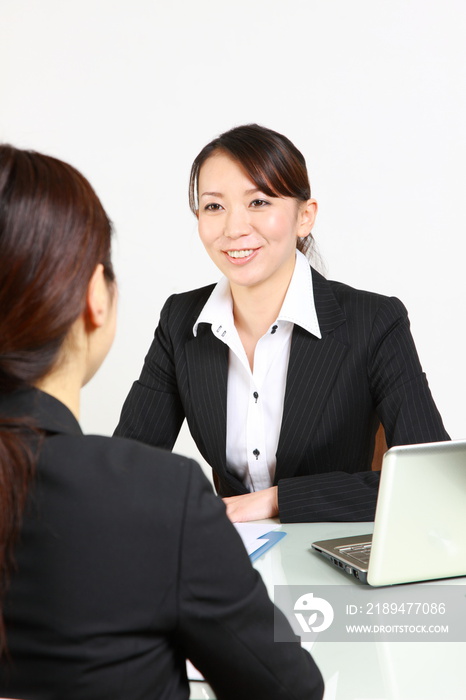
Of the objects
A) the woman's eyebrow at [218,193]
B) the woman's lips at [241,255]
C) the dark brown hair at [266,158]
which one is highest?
the dark brown hair at [266,158]

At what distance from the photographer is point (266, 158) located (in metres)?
2.05

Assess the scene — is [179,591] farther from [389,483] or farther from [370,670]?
[389,483]

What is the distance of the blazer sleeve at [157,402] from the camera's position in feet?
7.22

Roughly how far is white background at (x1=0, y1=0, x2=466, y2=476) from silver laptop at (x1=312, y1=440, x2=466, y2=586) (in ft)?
8.06

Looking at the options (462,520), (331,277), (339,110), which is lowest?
(462,520)

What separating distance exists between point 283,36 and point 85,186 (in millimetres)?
3069

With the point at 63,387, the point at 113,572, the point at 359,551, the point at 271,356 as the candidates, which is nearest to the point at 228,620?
the point at 113,572

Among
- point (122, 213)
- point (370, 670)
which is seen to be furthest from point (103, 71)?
point (370, 670)

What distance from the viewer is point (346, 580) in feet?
4.56

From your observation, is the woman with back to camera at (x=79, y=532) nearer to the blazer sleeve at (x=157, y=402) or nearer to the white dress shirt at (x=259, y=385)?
the white dress shirt at (x=259, y=385)

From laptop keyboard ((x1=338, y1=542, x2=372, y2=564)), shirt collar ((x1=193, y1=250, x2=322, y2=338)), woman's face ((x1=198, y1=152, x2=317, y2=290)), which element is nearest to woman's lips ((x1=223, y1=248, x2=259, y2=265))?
woman's face ((x1=198, y1=152, x2=317, y2=290))

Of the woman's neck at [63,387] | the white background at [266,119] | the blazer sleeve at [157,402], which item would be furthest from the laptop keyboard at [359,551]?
the white background at [266,119]

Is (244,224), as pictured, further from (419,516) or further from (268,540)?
(419,516)

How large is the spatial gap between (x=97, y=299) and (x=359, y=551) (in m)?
0.80
